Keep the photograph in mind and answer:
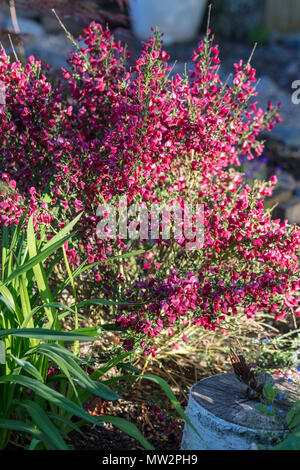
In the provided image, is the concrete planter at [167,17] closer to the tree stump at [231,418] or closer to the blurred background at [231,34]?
the blurred background at [231,34]

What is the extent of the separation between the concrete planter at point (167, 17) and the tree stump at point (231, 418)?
7.67 meters

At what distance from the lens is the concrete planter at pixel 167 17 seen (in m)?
9.12

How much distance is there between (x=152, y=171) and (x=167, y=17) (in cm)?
731

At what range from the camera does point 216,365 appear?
9.87 ft

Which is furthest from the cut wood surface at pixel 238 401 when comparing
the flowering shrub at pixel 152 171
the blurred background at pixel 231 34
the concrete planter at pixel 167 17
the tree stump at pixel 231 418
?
the concrete planter at pixel 167 17

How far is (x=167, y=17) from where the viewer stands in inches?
363

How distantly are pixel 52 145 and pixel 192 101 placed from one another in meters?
0.67

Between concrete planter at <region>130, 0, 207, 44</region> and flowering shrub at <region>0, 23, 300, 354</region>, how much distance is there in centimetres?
670

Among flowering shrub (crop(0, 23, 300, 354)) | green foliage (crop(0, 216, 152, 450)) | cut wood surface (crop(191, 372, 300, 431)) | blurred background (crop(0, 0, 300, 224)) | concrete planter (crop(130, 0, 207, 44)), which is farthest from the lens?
concrete planter (crop(130, 0, 207, 44))

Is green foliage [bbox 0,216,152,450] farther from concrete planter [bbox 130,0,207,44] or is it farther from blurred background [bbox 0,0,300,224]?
concrete planter [bbox 130,0,207,44]

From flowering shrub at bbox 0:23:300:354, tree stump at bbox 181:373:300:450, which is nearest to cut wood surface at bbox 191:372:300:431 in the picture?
tree stump at bbox 181:373:300:450

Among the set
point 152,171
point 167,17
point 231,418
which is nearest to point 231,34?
point 167,17

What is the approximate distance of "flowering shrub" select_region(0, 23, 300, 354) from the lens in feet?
8.09
